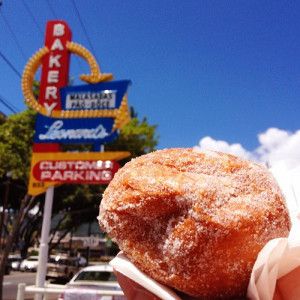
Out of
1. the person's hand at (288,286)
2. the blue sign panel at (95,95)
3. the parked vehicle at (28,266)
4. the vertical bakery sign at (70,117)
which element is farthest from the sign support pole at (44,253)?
the parked vehicle at (28,266)

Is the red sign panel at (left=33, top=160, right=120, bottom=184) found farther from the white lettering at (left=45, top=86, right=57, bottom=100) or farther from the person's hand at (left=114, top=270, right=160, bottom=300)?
the person's hand at (left=114, top=270, right=160, bottom=300)

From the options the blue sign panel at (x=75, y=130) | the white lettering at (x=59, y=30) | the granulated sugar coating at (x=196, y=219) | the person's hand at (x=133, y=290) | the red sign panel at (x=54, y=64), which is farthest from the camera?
the white lettering at (x=59, y=30)

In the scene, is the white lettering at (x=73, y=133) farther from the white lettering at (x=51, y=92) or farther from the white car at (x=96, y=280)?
the white car at (x=96, y=280)

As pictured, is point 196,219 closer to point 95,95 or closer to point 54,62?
point 95,95

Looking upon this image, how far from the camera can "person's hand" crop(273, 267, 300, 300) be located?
1.06 m

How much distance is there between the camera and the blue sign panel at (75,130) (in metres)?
8.35

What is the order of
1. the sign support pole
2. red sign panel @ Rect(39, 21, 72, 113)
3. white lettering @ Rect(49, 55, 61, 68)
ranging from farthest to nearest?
white lettering @ Rect(49, 55, 61, 68), red sign panel @ Rect(39, 21, 72, 113), the sign support pole

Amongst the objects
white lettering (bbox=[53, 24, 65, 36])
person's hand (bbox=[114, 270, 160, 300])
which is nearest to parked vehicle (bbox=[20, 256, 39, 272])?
white lettering (bbox=[53, 24, 65, 36])

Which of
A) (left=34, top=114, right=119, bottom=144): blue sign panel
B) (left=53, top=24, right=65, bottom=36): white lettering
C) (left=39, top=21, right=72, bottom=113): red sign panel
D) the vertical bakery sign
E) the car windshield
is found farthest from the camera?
(left=53, top=24, right=65, bottom=36): white lettering

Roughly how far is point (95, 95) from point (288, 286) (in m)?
8.22

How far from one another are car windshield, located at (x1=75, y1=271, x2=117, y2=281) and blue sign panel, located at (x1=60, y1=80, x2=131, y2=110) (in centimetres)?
429

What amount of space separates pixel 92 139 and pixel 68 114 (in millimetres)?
931

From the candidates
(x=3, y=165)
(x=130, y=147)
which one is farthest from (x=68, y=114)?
(x=130, y=147)

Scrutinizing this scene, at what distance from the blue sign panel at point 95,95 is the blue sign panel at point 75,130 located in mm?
419
